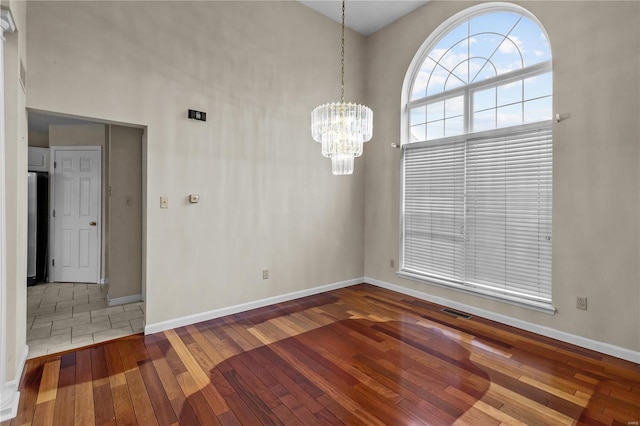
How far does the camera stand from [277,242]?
166 inches

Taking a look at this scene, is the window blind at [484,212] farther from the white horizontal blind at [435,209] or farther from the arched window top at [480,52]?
the arched window top at [480,52]

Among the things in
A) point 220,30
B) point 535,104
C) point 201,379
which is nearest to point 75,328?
point 201,379

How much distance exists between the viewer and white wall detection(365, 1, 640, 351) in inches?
109

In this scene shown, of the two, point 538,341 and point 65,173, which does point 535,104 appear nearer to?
point 538,341

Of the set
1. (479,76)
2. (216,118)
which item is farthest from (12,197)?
(479,76)

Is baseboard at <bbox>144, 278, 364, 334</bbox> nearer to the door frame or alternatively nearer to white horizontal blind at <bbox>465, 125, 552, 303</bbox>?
white horizontal blind at <bbox>465, 125, 552, 303</bbox>

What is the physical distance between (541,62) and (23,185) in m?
4.99

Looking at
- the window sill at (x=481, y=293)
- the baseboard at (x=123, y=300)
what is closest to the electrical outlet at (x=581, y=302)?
the window sill at (x=481, y=293)

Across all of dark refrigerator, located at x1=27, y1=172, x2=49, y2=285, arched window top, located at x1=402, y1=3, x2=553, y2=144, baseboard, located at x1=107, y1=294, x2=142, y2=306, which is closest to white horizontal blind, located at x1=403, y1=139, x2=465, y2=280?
arched window top, located at x1=402, y1=3, x2=553, y2=144

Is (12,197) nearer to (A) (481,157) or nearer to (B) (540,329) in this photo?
(A) (481,157)

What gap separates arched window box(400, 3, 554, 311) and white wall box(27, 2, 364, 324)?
117cm

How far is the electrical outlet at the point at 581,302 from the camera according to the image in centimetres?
301

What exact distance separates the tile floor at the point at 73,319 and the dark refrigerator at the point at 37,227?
46 centimetres

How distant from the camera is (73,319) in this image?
3.57 meters
